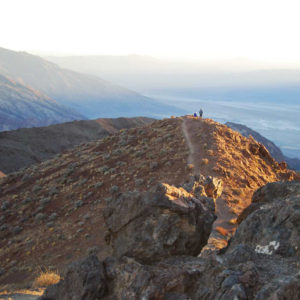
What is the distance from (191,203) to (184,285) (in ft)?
10.8

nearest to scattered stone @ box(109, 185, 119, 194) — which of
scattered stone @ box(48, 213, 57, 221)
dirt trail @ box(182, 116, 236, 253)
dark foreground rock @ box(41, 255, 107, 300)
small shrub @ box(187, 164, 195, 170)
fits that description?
scattered stone @ box(48, 213, 57, 221)

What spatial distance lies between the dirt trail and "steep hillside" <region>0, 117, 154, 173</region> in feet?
165

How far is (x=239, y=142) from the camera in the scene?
1120 inches

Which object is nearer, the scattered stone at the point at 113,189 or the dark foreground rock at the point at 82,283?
the dark foreground rock at the point at 82,283

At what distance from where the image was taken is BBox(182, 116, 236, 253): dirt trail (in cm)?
1529

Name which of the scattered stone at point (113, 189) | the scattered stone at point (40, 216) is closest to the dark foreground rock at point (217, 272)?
the scattered stone at point (113, 189)

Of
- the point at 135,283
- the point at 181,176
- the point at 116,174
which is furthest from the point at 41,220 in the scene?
the point at 135,283

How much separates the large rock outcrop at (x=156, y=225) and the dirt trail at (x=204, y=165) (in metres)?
2.51

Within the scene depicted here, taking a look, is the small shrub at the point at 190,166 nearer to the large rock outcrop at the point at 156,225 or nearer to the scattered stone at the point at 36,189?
the large rock outcrop at the point at 156,225

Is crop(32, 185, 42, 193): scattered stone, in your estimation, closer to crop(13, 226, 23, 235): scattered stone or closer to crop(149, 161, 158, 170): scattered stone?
crop(13, 226, 23, 235): scattered stone

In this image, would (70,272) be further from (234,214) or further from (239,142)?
(239,142)

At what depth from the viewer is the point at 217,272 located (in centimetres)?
709

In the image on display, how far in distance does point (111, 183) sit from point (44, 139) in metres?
79.4

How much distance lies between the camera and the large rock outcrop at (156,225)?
9.22 meters
